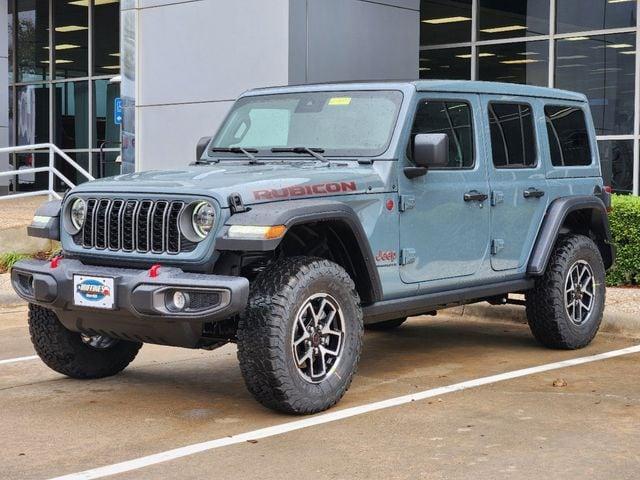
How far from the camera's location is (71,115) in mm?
26188

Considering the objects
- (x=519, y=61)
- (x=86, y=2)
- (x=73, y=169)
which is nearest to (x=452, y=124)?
(x=519, y=61)

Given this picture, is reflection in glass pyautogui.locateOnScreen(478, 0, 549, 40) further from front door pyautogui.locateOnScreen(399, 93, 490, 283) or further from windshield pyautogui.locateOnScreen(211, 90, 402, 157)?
windshield pyautogui.locateOnScreen(211, 90, 402, 157)

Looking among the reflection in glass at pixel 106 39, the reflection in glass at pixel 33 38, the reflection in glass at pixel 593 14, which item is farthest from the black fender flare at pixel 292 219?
the reflection in glass at pixel 33 38

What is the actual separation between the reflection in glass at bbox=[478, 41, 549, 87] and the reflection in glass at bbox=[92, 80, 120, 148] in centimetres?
1045

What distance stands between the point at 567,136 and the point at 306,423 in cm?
370

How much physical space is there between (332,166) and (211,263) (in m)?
1.23

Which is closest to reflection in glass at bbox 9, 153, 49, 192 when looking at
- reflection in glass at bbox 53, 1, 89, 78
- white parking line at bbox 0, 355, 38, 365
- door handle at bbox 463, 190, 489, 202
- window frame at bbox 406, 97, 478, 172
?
reflection in glass at bbox 53, 1, 89, 78

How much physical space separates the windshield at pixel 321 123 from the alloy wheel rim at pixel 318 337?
3.81ft

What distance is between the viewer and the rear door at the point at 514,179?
24.4ft

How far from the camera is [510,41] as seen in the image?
56.0 ft

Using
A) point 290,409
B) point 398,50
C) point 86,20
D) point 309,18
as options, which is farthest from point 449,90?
point 86,20

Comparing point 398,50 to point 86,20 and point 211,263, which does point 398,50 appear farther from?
point 86,20

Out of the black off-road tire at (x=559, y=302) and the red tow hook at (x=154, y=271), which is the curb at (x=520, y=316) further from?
the red tow hook at (x=154, y=271)

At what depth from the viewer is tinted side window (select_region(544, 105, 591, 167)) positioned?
815cm
